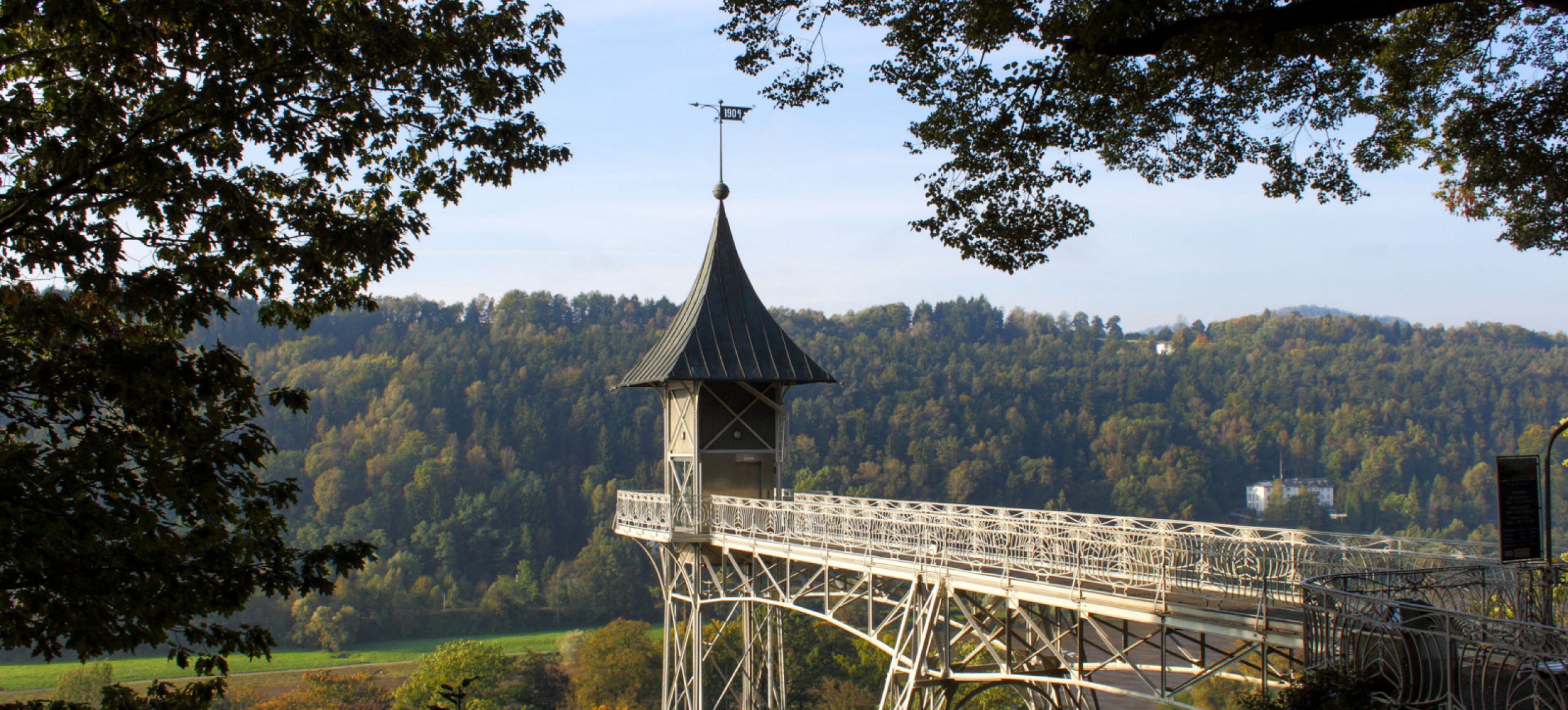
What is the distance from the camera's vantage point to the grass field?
5709 cm

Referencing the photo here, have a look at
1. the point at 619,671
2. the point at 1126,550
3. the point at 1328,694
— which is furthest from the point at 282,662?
the point at 1328,694

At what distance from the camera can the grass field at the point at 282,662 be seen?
57094 millimetres

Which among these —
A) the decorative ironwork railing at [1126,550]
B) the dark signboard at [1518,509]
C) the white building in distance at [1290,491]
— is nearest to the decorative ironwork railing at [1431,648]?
the dark signboard at [1518,509]

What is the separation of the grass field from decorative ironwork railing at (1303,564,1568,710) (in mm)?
51473

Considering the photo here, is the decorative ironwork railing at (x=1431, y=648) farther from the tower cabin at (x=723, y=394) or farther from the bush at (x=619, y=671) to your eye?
the bush at (x=619, y=671)

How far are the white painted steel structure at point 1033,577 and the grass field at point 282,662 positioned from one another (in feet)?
131

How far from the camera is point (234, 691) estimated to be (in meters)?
53.1

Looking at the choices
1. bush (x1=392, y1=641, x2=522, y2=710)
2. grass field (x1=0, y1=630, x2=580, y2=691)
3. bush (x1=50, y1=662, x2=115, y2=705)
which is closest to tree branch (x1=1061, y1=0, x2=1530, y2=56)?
bush (x1=392, y1=641, x2=522, y2=710)

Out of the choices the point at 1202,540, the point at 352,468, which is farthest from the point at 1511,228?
the point at 352,468

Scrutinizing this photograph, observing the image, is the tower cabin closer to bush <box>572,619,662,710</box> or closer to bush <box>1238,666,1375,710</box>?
bush <box>1238,666,1375,710</box>

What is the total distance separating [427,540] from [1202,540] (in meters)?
82.5

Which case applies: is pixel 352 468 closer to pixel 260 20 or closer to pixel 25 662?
pixel 25 662

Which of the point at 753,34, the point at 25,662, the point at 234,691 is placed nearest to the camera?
the point at 753,34

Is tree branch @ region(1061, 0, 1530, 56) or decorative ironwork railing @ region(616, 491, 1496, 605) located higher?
tree branch @ region(1061, 0, 1530, 56)
